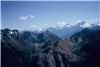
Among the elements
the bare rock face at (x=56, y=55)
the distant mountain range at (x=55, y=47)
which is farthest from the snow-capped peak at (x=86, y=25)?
the bare rock face at (x=56, y=55)

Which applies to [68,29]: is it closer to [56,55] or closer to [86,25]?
[86,25]

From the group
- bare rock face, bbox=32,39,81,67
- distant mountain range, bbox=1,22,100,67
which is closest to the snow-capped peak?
distant mountain range, bbox=1,22,100,67

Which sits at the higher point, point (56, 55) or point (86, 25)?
point (86, 25)

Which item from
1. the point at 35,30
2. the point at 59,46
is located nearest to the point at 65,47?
the point at 59,46

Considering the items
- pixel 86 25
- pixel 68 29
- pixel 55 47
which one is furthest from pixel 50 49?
pixel 86 25

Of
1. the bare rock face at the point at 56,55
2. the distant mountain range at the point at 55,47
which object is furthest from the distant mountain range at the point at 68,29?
the bare rock face at the point at 56,55

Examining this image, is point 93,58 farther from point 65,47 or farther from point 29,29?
point 29,29

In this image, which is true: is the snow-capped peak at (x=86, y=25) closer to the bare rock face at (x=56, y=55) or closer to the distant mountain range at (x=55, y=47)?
the distant mountain range at (x=55, y=47)

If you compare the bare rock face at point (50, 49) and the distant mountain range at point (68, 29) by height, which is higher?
the distant mountain range at point (68, 29)

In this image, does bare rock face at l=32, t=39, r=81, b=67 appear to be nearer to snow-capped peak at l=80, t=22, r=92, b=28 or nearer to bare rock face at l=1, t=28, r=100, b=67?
bare rock face at l=1, t=28, r=100, b=67
